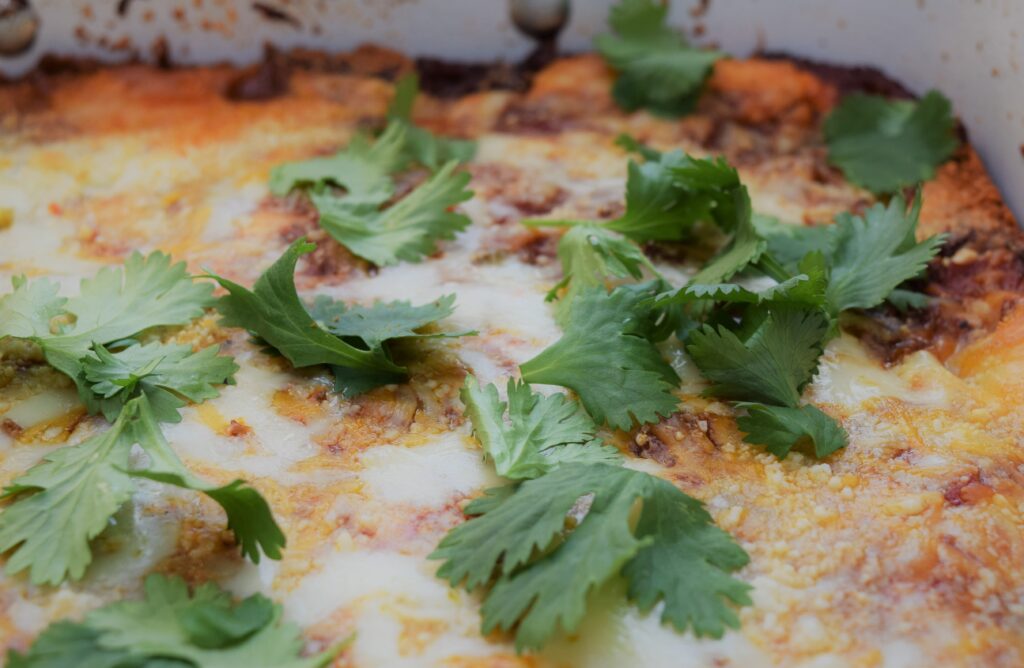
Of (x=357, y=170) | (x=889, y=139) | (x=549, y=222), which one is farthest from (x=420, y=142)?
(x=889, y=139)

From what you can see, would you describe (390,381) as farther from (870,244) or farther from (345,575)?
(870,244)

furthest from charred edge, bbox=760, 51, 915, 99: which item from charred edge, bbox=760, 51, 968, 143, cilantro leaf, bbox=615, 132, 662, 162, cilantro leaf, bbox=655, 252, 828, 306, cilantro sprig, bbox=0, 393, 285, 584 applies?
cilantro sprig, bbox=0, 393, 285, 584

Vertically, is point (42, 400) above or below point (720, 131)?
below

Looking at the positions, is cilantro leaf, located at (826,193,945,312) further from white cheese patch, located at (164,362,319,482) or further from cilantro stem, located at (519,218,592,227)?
white cheese patch, located at (164,362,319,482)

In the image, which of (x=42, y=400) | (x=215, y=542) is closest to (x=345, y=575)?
(x=215, y=542)

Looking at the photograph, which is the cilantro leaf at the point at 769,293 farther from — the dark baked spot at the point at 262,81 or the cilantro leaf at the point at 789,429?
the dark baked spot at the point at 262,81

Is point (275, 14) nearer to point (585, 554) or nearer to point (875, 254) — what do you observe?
point (875, 254)

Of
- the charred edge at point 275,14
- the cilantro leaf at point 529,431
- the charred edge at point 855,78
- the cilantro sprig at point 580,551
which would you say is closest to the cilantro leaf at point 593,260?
the cilantro leaf at point 529,431
